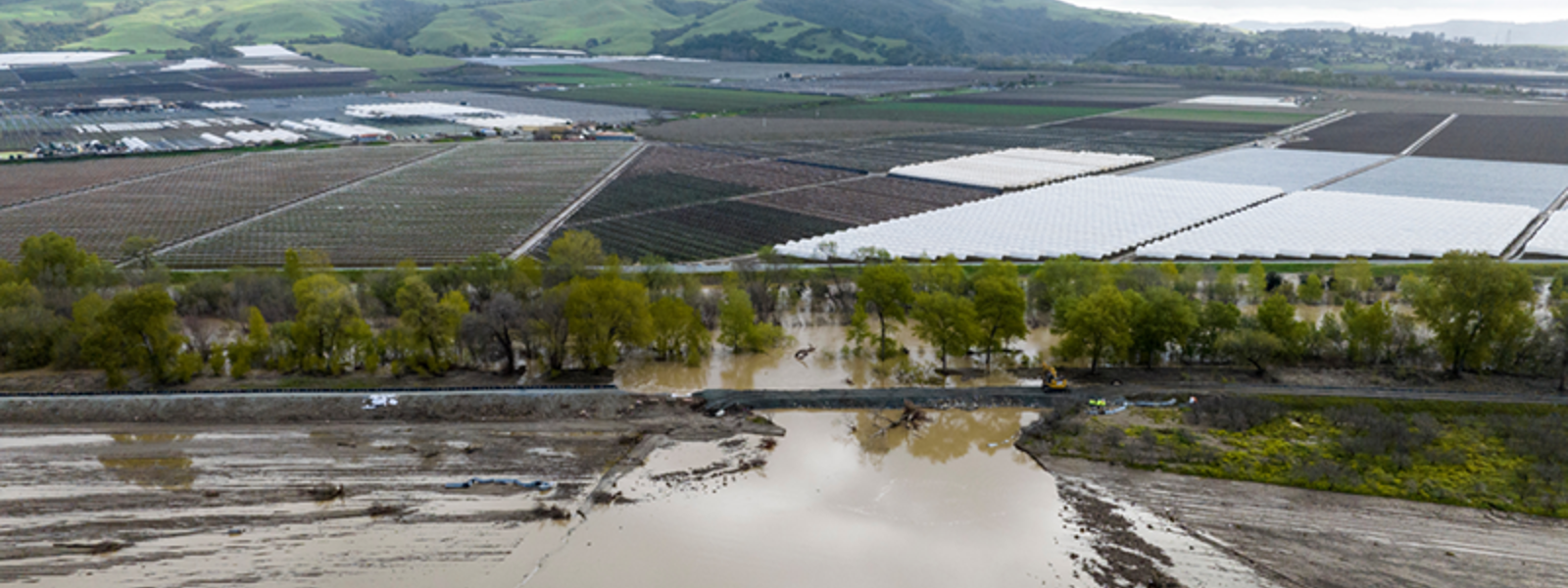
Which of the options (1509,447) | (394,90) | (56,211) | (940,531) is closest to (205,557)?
(940,531)

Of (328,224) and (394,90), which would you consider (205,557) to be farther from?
(394,90)

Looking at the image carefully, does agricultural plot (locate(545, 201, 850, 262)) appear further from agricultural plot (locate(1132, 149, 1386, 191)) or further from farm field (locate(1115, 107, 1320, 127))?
farm field (locate(1115, 107, 1320, 127))

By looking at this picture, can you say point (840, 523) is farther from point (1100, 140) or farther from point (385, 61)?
point (385, 61)

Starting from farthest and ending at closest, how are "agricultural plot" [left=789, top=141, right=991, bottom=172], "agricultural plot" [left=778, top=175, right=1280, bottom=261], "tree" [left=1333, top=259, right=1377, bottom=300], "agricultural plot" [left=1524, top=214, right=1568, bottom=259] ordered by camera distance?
"agricultural plot" [left=789, top=141, right=991, bottom=172] → "agricultural plot" [left=778, top=175, right=1280, bottom=261] → "agricultural plot" [left=1524, top=214, right=1568, bottom=259] → "tree" [left=1333, top=259, right=1377, bottom=300]

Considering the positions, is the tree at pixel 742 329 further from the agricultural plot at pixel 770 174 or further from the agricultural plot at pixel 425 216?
the agricultural plot at pixel 770 174

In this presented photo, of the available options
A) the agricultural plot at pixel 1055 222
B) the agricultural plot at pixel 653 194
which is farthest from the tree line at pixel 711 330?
the agricultural plot at pixel 653 194

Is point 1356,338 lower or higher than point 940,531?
higher

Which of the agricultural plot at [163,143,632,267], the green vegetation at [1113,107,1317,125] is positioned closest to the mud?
the agricultural plot at [163,143,632,267]
